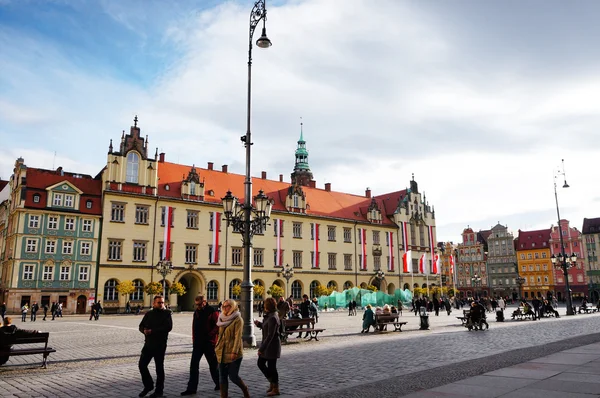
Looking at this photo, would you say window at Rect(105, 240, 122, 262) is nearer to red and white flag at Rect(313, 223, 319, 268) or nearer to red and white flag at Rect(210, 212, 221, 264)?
red and white flag at Rect(210, 212, 221, 264)

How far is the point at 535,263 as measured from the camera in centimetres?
9469

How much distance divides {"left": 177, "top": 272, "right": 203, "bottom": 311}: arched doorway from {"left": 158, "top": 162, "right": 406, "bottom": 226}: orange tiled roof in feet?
29.0

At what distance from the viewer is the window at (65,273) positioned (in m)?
43.6

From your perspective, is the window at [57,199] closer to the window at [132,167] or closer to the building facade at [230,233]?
the building facade at [230,233]

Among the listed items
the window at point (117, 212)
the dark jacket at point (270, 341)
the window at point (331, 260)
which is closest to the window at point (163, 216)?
the window at point (117, 212)

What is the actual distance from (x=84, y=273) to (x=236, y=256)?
16.0 m

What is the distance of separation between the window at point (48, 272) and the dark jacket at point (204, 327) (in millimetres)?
39961

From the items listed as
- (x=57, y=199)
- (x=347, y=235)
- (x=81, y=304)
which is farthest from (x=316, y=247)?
(x=57, y=199)

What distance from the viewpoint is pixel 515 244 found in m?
99.1

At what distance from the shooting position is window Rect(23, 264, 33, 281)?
138ft

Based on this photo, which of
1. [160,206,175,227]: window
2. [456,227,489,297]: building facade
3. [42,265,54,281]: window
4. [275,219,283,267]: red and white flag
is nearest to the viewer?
[42,265,54,281]: window

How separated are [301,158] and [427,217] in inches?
1019

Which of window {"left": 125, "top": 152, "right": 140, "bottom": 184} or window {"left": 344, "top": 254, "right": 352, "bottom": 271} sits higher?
window {"left": 125, "top": 152, "right": 140, "bottom": 184}

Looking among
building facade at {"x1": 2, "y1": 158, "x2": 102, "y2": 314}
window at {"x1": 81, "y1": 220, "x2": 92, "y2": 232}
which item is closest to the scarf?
building facade at {"x1": 2, "y1": 158, "x2": 102, "y2": 314}
